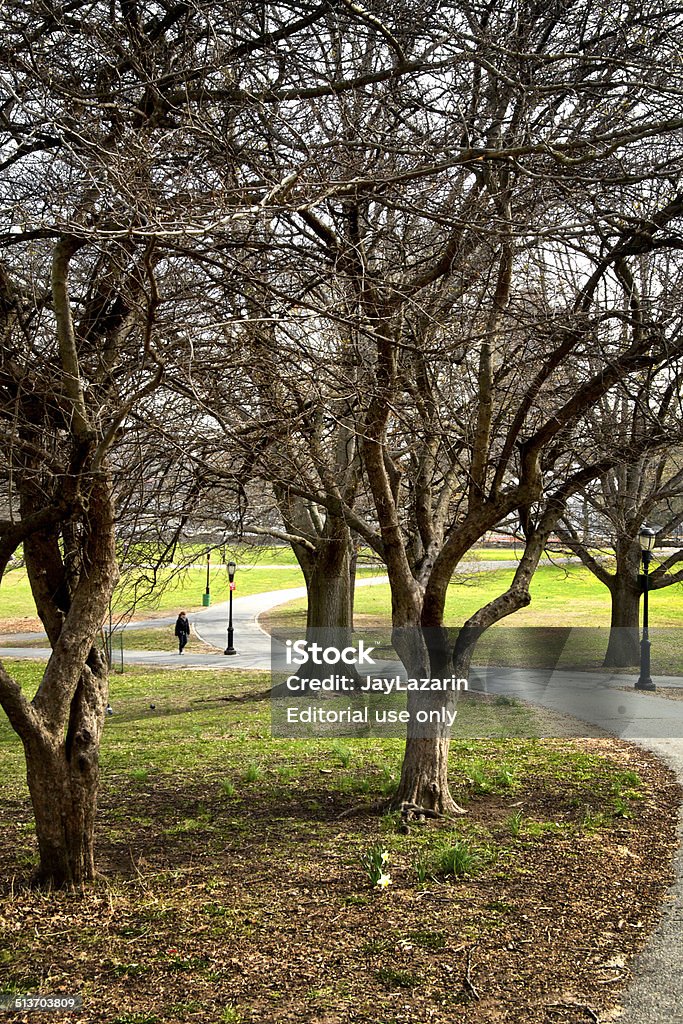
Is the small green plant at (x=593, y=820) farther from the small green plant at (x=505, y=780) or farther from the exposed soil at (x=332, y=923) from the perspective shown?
the small green plant at (x=505, y=780)

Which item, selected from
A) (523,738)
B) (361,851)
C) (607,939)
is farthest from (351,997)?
(523,738)

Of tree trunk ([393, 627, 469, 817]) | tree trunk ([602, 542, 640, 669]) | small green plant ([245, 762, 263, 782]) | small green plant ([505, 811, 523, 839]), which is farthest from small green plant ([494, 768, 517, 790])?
tree trunk ([602, 542, 640, 669])

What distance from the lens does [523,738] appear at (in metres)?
13.9

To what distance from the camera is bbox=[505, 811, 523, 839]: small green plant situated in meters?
8.05

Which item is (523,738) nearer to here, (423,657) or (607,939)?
(423,657)

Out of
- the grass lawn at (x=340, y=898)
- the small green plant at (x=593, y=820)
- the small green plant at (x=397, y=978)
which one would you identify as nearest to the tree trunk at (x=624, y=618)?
the grass lawn at (x=340, y=898)

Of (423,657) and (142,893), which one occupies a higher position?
(423,657)

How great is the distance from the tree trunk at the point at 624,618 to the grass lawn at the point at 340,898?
11.7 metres

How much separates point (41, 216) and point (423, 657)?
485 centimetres

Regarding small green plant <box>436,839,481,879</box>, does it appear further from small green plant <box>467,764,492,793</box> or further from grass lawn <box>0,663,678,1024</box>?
small green plant <box>467,764,492,793</box>

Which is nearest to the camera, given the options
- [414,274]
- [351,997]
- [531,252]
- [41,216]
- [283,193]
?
[283,193]

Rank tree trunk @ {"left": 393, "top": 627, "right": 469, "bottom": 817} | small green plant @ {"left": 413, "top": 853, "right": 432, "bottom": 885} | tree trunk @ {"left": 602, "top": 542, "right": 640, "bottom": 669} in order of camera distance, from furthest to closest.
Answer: tree trunk @ {"left": 602, "top": 542, "right": 640, "bottom": 669} < tree trunk @ {"left": 393, "top": 627, "right": 469, "bottom": 817} < small green plant @ {"left": 413, "top": 853, "right": 432, "bottom": 885}

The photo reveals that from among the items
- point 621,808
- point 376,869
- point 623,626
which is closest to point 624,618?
point 623,626

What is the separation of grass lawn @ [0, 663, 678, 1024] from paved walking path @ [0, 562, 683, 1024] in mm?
166
